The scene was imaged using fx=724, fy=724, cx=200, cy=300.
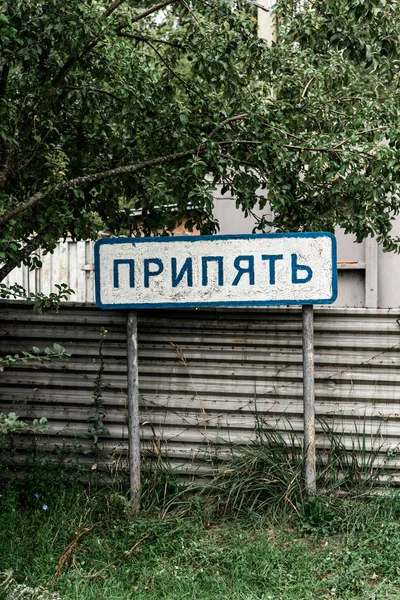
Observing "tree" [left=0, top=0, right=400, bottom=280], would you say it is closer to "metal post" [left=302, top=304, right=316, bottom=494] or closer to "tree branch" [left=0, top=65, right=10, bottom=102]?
"tree branch" [left=0, top=65, right=10, bottom=102]

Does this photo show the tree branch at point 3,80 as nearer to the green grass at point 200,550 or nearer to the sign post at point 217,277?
the sign post at point 217,277

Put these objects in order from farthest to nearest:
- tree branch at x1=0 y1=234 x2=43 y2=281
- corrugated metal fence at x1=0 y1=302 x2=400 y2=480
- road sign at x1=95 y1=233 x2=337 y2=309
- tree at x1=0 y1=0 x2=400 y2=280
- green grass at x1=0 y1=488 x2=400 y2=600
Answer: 1. corrugated metal fence at x1=0 y1=302 x2=400 y2=480
2. tree branch at x1=0 y1=234 x2=43 y2=281
3. road sign at x1=95 y1=233 x2=337 y2=309
4. tree at x1=0 y1=0 x2=400 y2=280
5. green grass at x1=0 y1=488 x2=400 y2=600

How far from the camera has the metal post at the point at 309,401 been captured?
5340mm

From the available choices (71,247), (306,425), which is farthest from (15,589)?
(71,247)

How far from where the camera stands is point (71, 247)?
11.9 m

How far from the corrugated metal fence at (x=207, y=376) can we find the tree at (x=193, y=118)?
772mm

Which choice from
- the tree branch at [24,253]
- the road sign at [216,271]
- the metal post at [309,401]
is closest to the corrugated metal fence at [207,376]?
the metal post at [309,401]

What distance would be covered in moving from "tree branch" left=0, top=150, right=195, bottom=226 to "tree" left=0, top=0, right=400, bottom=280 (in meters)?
0.01

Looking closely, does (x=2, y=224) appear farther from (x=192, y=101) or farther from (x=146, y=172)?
(x=192, y=101)

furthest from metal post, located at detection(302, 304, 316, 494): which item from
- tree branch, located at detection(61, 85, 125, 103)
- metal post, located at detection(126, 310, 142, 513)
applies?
tree branch, located at detection(61, 85, 125, 103)

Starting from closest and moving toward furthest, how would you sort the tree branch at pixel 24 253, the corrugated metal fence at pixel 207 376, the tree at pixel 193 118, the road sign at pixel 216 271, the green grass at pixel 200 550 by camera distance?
the green grass at pixel 200 550 → the tree at pixel 193 118 → the road sign at pixel 216 271 → the tree branch at pixel 24 253 → the corrugated metal fence at pixel 207 376

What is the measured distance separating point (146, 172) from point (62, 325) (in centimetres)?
150

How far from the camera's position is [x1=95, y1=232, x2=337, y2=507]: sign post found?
5332mm

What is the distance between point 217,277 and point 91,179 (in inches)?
47.1
